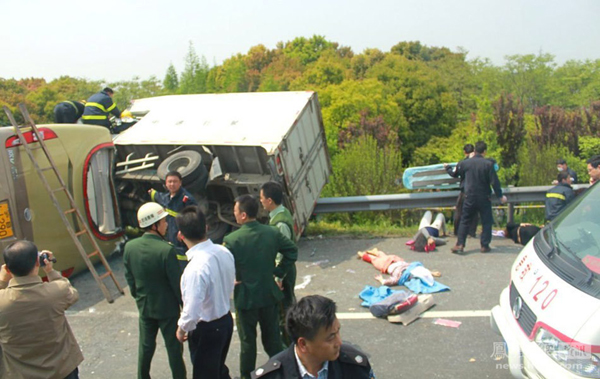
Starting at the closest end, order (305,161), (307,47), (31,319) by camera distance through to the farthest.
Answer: (31,319)
(305,161)
(307,47)

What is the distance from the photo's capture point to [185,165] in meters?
7.98

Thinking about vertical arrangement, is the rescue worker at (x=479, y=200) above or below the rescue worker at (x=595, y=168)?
below

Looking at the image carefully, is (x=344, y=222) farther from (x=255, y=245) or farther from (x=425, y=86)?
(x=425, y=86)

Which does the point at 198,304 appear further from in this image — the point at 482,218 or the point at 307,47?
the point at 307,47

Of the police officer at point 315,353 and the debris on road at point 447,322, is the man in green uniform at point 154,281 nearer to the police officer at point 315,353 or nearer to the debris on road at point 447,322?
the police officer at point 315,353

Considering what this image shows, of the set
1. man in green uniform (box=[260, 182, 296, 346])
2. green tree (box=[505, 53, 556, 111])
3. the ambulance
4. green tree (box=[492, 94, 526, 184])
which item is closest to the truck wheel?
man in green uniform (box=[260, 182, 296, 346])

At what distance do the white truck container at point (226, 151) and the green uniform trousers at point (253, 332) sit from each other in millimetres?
3268

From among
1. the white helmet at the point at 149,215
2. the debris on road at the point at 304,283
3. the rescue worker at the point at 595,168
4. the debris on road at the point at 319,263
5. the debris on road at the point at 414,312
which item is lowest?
the debris on road at the point at 319,263

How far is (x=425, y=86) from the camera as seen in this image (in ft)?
131

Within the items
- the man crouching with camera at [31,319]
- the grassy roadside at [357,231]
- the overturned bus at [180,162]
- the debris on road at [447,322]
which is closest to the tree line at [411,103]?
the grassy roadside at [357,231]

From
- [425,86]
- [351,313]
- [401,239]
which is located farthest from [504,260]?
[425,86]

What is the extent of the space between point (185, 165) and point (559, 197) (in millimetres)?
5114

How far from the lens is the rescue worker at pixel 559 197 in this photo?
754cm

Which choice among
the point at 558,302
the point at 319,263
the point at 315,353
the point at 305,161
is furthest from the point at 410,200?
the point at 315,353
